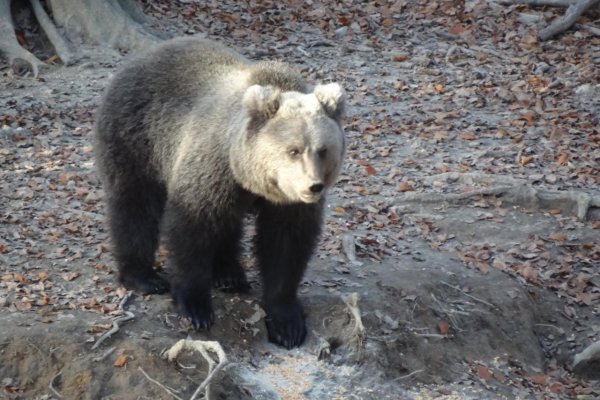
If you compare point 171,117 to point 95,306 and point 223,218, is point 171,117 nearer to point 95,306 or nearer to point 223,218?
point 223,218

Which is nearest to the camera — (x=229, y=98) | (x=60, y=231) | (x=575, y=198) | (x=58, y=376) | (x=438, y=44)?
(x=58, y=376)

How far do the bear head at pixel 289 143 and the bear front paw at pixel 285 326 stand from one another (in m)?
1.26

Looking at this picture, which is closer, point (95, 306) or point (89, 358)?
point (89, 358)

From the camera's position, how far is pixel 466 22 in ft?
53.0

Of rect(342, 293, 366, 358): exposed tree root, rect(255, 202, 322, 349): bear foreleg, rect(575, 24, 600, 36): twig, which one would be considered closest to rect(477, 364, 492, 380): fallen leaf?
rect(342, 293, 366, 358): exposed tree root

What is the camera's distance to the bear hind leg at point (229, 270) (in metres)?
8.30

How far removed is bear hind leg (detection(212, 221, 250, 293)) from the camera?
830cm

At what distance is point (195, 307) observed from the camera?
25.0 ft

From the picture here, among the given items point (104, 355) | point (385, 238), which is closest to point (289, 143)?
point (104, 355)

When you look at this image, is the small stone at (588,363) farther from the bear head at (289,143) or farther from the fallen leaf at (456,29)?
the fallen leaf at (456,29)

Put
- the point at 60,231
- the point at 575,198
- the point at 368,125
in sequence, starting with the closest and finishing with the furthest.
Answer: the point at 60,231 → the point at 575,198 → the point at 368,125

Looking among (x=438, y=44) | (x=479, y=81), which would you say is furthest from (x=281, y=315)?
(x=438, y=44)

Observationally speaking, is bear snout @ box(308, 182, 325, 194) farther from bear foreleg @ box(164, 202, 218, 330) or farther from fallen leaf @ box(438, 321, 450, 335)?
fallen leaf @ box(438, 321, 450, 335)

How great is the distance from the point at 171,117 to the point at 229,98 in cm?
67
